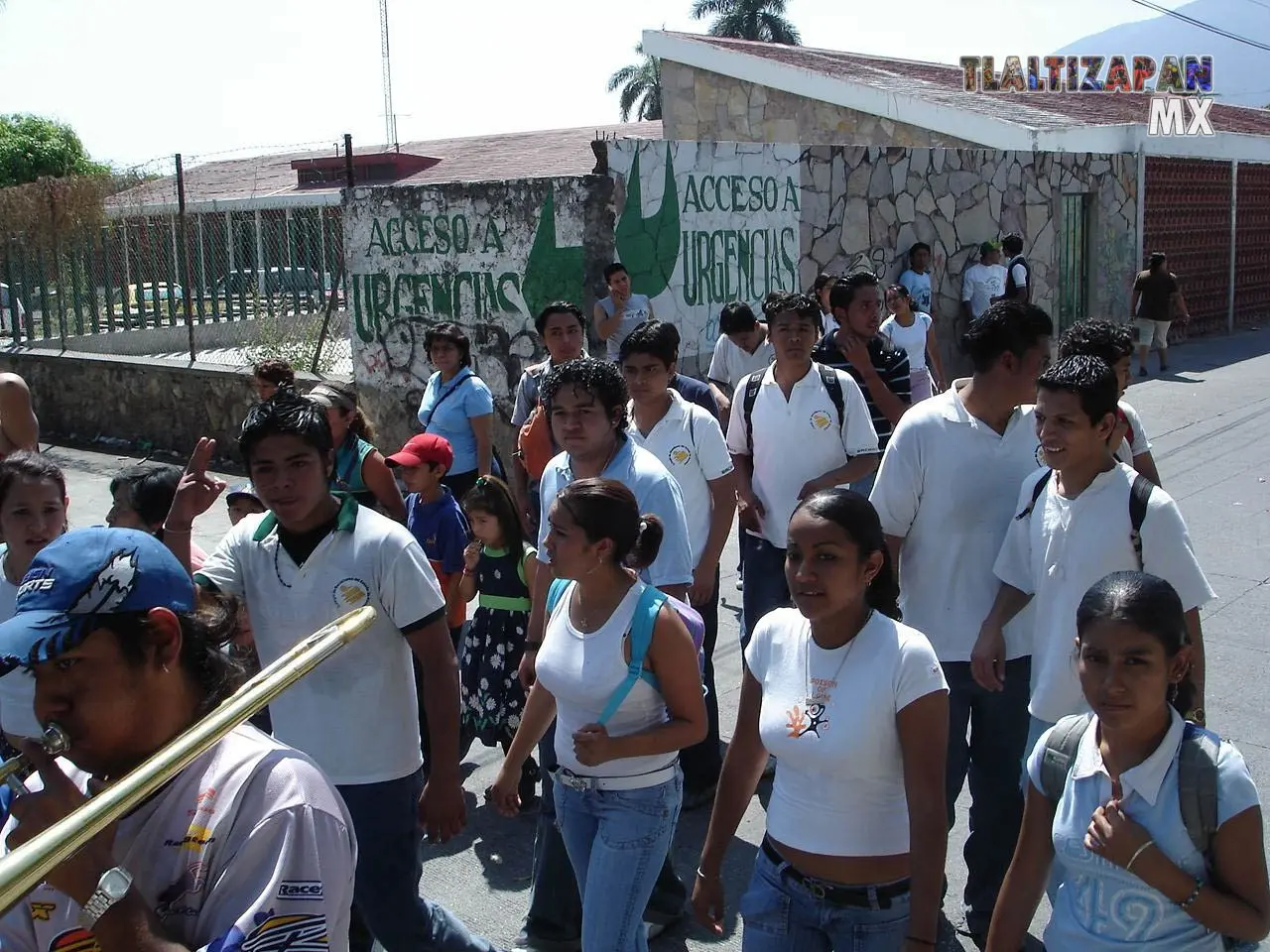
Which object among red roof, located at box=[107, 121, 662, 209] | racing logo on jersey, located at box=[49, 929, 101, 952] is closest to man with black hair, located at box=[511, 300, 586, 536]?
racing logo on jersey, located at box=[49, 929, 101, 952]

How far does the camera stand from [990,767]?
3.89 m

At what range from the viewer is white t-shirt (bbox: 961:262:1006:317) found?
14562mm

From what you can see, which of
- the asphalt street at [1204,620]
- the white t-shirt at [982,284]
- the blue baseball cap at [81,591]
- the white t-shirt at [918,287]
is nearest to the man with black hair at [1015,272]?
the white t-shirt at [982,284]

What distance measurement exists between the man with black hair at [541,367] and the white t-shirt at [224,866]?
13.0 ft

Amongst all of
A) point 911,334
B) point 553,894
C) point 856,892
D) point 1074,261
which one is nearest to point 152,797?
point 856,892

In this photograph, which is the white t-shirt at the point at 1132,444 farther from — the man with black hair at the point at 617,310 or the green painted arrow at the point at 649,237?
the green painted arrow at the point at 649,237

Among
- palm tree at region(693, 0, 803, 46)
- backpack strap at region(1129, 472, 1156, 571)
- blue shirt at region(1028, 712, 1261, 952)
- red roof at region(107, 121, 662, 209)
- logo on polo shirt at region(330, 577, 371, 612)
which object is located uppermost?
palm tree at region(693, 0, 803, 46)

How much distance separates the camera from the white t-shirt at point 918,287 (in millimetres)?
13578

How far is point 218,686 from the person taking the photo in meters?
2.01

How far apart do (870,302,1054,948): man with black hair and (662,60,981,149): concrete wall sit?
14884 millimetres

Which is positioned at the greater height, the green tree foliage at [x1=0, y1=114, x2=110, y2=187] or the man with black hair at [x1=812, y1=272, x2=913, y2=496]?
the green tree foliage at [x1=0, y1=114, x2=110, y2=187]

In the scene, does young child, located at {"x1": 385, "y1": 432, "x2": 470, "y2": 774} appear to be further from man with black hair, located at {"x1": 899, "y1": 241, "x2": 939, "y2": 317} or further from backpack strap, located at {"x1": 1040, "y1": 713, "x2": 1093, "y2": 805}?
man with black hair, located at {"x1": 899, "y1": 241, "x2": 939, "y2": 317}

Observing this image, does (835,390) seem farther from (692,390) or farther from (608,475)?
(608,475)

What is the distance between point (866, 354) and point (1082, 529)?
2.93 m
